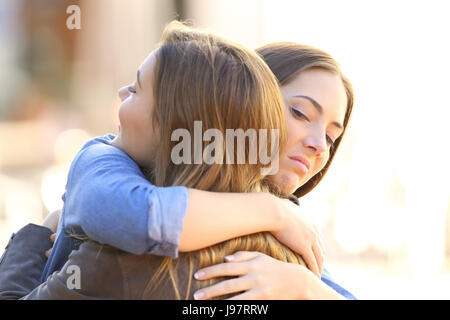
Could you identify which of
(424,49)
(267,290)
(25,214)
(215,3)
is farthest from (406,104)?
(267,290)

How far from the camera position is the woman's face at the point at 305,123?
170 cm

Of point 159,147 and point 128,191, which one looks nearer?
point 128,191

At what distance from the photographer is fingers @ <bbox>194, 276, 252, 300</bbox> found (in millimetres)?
1315

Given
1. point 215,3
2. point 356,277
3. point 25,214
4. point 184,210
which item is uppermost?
point 215,3

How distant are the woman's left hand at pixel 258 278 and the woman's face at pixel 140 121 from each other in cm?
31

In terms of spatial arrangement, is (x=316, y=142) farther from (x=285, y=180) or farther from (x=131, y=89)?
(x=131, y=89)

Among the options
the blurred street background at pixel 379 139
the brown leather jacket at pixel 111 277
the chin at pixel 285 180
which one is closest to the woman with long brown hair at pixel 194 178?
the brown leather jacket at pixel 111 277

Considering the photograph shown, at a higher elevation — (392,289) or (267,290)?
(267,290)

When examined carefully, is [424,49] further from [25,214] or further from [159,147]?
[159,147]

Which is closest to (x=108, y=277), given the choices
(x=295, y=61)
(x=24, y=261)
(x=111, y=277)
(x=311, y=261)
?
(x=111, y=277)

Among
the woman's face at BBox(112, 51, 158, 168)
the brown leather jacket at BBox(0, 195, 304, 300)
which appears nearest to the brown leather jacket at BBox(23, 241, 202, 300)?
the brown leather jacket at BBox(0, 195, 304, 300)

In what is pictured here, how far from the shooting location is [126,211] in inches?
48.2

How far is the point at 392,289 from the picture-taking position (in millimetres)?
4691

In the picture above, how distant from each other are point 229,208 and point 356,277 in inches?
152
